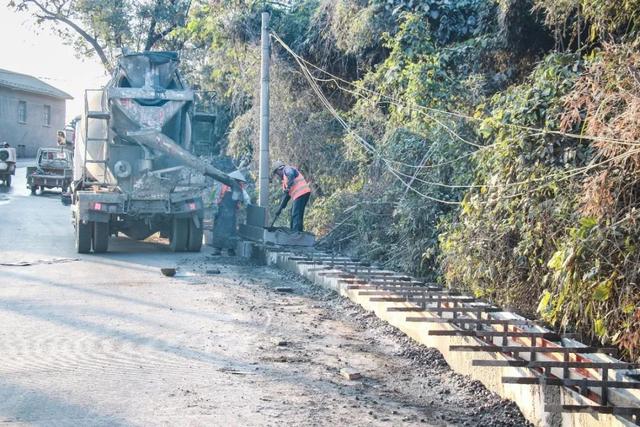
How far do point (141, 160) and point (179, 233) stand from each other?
1629 mm

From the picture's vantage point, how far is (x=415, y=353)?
7570mm

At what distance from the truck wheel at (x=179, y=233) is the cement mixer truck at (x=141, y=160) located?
0.02 meters

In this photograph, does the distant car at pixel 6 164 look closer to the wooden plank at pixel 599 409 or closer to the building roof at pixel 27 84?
the building roof at pixel 27 84

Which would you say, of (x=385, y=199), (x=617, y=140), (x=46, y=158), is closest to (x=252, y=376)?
(x=617, y=140)

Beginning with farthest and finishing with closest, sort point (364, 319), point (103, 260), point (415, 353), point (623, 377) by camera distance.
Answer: point (103, 260) → point (364, 319) → point (415, 353) → point (623, 377)

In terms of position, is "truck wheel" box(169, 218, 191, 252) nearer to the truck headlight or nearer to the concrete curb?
the truck headlight

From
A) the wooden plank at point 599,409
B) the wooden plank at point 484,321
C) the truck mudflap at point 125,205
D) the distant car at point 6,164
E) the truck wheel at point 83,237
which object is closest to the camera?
the wooden plank at point 599,409

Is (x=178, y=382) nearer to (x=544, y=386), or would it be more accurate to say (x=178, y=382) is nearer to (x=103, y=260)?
(x=544, y=386)

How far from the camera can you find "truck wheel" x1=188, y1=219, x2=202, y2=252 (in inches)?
622

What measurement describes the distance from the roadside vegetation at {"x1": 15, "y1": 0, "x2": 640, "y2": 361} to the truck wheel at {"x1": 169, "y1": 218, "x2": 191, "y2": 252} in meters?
2.65

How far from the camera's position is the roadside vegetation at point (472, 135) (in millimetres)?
6457

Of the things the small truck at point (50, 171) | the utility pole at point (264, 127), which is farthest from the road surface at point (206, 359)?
the small truck at point (50, 171)

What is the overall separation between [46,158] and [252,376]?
29881 millimetres

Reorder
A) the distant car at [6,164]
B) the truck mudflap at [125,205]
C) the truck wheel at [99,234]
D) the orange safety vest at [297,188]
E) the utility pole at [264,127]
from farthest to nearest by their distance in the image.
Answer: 1. the distant car at [6,164]
2. the utility pole at [264,127]
3. the orange safety vest at [297,188]
4. the truck wheel at [99,234]
5. the truck mudflap at [125,205]
